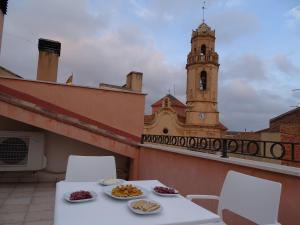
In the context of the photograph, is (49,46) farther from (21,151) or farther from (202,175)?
(202,175)

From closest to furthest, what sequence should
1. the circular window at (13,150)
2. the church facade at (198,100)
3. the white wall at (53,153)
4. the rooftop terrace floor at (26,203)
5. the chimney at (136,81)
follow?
the rooftop terrace floor at (26,203) → the circular window at (13,150) → the white wall at (53,153) → the chimney at (136,81) → the church facade at (198,100)

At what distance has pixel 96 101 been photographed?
5.98m

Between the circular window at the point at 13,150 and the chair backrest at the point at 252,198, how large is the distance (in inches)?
177

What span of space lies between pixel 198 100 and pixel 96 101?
2570 centimetres

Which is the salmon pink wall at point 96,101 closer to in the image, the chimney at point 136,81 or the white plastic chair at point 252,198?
the chimney at point 136,81

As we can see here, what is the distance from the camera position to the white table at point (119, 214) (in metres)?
1.23

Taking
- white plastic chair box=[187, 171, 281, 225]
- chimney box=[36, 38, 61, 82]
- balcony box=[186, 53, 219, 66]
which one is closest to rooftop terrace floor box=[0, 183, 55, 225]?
white plastic chair box=[187, 171, 281, 225]

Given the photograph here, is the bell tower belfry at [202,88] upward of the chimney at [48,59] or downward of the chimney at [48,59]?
upward

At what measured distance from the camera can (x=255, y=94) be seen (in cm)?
3684

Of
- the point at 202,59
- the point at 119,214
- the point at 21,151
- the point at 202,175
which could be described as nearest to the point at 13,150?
the point at 21,151

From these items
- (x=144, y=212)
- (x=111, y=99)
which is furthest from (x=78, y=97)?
(x=144, y=212)

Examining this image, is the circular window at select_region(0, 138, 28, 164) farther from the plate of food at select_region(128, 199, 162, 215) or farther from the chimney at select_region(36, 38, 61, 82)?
the plate of food at select_region(128, 199, 162, 215)

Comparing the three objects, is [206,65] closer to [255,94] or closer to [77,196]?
[255,94]

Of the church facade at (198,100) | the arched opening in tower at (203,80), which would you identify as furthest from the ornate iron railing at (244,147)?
the arched opening in tower at (203,80)
